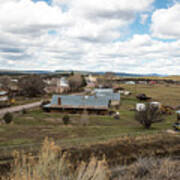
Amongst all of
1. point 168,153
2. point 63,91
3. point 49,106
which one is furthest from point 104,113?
point 63,91

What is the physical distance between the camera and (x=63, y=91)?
259 ft

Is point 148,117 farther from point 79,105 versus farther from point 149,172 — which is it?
point 79,105

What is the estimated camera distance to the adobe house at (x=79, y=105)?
132 ft

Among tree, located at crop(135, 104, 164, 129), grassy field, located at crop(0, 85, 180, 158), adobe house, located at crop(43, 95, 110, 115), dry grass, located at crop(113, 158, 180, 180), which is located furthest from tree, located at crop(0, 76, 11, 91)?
dry grass, located at crop(113, 158, 180, 180)

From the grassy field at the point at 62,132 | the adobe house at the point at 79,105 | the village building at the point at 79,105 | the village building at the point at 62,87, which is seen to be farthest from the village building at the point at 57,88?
the grassy field at the point at 62,132

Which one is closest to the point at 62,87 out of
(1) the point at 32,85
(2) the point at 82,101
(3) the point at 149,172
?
(1) the point at 32,85

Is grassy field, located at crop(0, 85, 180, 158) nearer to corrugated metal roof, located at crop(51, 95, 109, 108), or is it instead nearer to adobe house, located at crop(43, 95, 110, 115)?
adobe house, located at crop(43, 95, 110, 115)

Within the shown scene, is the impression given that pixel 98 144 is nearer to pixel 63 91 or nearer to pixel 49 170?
pixel 49 170

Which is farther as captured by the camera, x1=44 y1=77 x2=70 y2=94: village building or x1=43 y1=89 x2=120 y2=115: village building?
x1=44 y1=77 x2=70 y2=94: village building

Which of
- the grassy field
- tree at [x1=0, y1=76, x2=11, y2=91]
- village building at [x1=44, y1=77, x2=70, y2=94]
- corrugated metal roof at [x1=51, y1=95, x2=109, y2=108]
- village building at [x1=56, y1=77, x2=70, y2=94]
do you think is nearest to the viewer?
the grassy field

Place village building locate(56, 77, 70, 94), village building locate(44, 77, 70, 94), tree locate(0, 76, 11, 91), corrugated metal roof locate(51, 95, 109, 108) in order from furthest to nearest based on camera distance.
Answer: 1. tree locate(0, 76, 11, 91)
2. village building locate(56, 77, 70, 94)
3. village building locate(44, 77, 70, 94)
4. corrugated metal roof locate(51, 95, 109, 108)

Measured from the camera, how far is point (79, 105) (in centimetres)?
4131

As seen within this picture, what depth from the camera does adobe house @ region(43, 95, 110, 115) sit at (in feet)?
132

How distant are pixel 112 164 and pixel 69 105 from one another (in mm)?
33424
